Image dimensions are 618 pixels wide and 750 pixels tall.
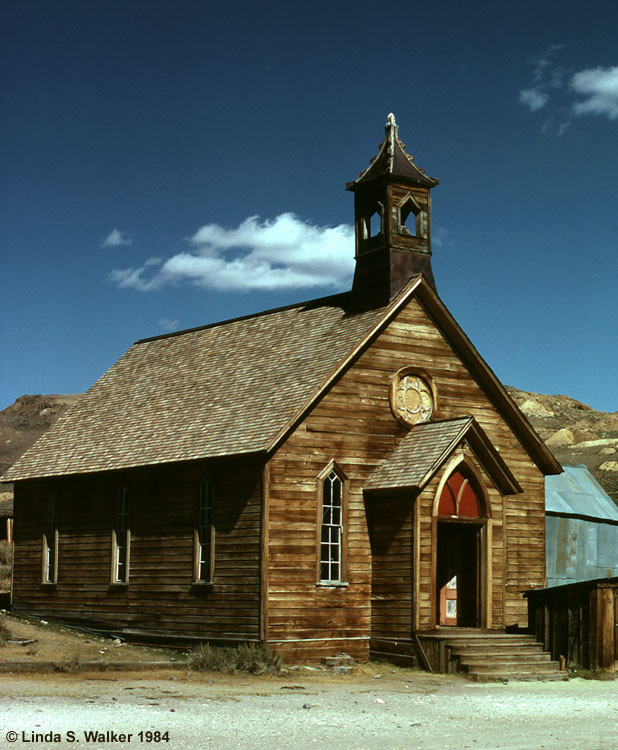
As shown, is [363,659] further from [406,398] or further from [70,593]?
[70,593]

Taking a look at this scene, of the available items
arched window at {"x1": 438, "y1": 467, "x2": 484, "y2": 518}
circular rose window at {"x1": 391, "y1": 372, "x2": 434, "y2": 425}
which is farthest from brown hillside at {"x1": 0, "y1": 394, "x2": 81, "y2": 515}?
arched window at {"x1": 438, "y1": 467, "x2": 484, "y2": 518}

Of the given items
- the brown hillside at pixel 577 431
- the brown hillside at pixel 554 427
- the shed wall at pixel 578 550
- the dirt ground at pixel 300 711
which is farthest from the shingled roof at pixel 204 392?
the brown hillside at pixel 554 427

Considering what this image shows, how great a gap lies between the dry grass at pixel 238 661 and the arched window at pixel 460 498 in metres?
4.93

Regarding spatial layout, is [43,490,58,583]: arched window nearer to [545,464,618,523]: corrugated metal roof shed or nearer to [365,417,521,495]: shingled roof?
[365,417,521,495]: shingled roof

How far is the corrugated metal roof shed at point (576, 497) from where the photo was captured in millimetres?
38500

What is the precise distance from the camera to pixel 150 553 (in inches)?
1109

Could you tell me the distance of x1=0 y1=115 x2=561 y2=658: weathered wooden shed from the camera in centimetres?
2519

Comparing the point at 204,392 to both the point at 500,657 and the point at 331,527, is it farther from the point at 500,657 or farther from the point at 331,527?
the point at 500,657

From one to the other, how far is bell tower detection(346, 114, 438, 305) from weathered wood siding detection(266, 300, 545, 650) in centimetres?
96

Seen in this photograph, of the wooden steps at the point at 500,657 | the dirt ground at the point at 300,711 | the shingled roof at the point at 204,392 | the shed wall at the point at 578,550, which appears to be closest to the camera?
the dirt ground at the point at 300,711

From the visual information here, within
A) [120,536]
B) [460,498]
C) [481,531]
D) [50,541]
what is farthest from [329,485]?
[50,541]

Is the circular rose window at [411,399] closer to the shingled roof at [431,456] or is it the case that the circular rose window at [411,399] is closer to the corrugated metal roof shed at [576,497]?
the shingled roof at [431,456]

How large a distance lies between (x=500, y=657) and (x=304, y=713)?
8.16m

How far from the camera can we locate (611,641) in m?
23.9
